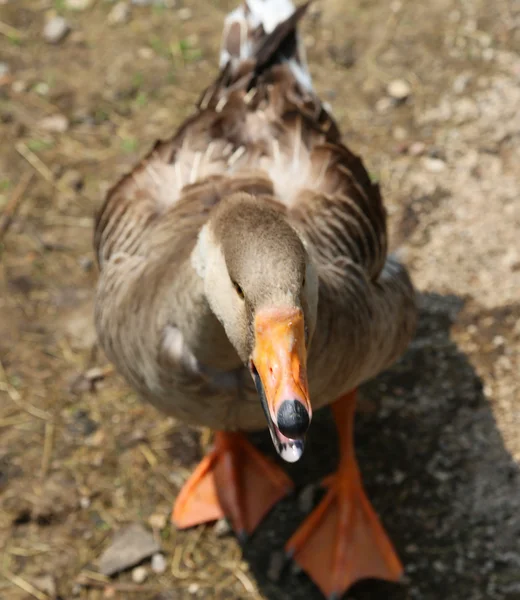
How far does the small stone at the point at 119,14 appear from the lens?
555 cm

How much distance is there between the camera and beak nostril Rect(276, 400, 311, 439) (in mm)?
1835

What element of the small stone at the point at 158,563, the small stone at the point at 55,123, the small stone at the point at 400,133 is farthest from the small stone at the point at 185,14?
the small stone at the point at 158,563

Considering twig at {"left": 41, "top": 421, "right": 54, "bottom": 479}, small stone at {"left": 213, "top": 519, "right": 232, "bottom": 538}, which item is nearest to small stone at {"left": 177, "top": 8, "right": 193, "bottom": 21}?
twig at {"left": 41, "top": 421, "right": 54, "bottom": 479}

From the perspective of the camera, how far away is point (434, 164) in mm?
4570

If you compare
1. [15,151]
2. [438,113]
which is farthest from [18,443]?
[438,113]

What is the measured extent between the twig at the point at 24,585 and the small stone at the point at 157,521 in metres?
0.49

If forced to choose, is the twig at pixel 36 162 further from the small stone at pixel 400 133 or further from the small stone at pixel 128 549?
the small stone at pixel 128 549

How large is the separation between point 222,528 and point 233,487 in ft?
0.56

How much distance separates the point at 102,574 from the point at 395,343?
144 cm

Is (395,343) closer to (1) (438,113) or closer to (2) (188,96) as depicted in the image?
(1) (438,113)

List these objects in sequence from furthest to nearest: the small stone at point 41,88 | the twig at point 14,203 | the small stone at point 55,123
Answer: the small stone at point 41,88 < the small stone at point 55,123 < the twig at point 14,203

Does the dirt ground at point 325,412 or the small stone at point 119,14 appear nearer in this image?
the dirt ground at point 325,412

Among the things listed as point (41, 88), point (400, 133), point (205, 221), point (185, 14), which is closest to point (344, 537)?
point (205, 221)

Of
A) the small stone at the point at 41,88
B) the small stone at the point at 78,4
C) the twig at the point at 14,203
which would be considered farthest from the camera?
the small stone at the point at 78,4
